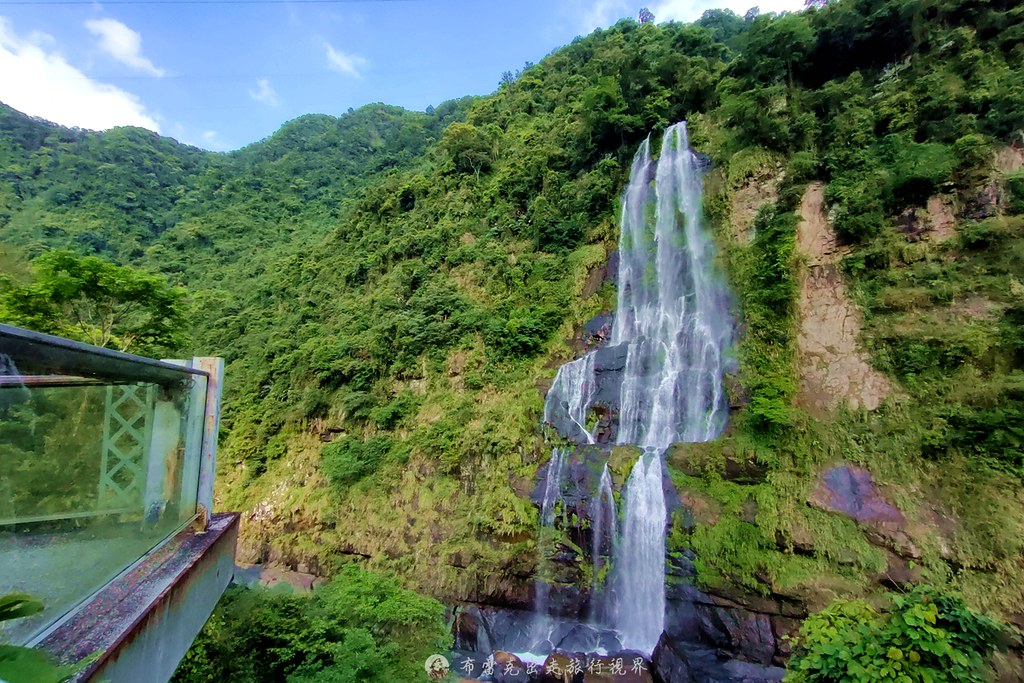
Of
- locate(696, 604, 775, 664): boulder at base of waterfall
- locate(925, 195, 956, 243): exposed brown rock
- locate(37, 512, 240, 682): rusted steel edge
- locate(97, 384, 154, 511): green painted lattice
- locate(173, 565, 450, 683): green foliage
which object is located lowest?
locate(696, 604, 775, 664): boulder at base of waterfall

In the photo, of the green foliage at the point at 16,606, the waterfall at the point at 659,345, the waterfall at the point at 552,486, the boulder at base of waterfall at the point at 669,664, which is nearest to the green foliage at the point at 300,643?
the boulder at base of waterfall at the point at 669,664

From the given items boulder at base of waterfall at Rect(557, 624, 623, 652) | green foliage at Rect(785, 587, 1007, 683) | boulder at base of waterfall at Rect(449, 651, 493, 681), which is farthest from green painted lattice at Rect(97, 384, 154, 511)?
boulder at base of waterfall at Rect(557, 624, 623, 652)

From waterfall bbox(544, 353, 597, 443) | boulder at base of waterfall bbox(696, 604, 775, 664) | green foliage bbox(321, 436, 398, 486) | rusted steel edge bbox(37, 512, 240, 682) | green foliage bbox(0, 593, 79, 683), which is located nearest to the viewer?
green foliage bbox(0, 593, 79, 683)

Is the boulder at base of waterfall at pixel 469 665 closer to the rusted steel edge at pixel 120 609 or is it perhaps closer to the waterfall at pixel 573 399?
the waterfall at pixel 573 399

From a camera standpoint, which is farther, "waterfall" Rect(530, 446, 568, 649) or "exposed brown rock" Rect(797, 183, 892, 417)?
"waterfall" Rect(530, 446, 568, 649)

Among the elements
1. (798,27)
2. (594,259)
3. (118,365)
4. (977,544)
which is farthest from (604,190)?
(118,365)

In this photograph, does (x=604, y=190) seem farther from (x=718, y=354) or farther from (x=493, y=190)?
(x=718, y=354)

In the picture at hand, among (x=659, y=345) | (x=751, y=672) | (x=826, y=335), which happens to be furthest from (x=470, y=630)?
(x=826, y=335)

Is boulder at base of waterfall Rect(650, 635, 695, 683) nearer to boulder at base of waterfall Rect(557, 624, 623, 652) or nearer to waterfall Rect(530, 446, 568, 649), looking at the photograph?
boulder at base of waterfall Rect(557, 624, 623, 652)
